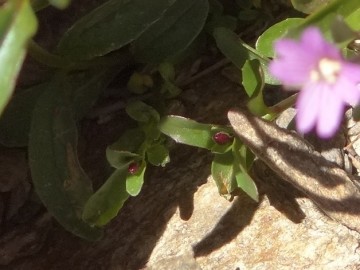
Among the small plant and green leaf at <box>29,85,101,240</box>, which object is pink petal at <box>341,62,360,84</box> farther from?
green leaf at <box>29,85,101,240</box>

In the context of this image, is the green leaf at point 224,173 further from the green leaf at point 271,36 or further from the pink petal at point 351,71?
the pink petal at point 351,71

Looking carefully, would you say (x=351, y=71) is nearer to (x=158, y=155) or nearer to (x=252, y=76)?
(x=252, y=76)

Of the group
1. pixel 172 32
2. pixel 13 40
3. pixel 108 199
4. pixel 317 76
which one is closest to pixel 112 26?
pixel 172 32

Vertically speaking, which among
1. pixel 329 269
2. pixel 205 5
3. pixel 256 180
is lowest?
pixel 329 269

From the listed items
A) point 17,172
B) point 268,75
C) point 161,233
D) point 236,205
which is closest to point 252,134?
point 268,75

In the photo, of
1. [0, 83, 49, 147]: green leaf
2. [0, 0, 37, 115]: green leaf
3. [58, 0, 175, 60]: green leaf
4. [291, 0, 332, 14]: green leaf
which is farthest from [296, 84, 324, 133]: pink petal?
[0, 83, 49, 147]: green leaf

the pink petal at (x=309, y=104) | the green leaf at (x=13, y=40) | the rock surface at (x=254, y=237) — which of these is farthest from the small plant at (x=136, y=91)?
the pink petal at (x=309, y=104)

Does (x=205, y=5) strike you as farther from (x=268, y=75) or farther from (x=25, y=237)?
(x=25, y=237)

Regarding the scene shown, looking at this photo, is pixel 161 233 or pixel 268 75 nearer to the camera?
pixel 268 75
